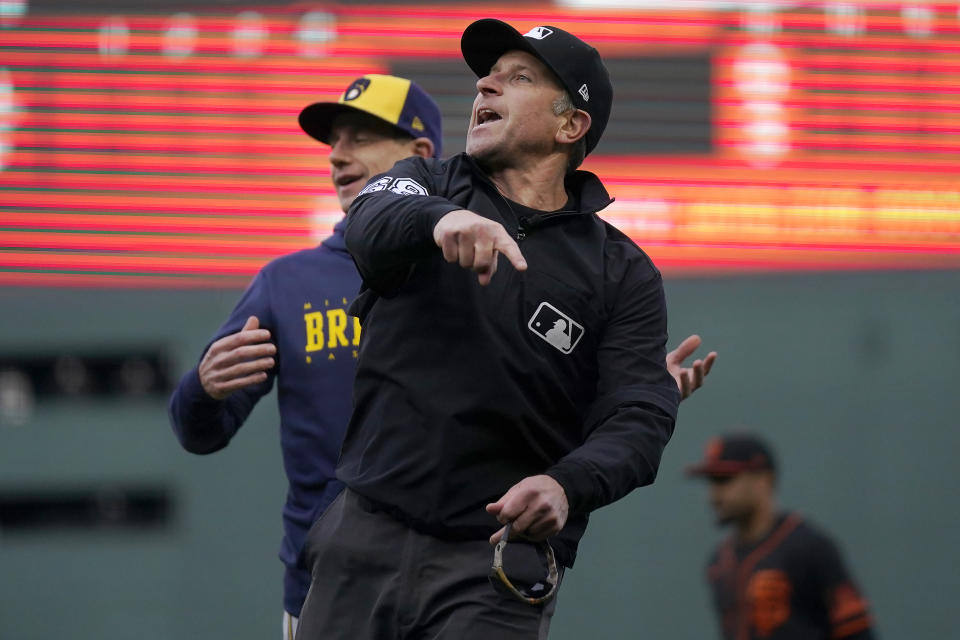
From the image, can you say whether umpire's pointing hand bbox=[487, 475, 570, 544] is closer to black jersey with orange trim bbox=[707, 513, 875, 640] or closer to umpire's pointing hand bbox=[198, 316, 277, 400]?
umpire's pointing hand bbox=[198, 316, 277, 400]

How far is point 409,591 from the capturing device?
2580 mm

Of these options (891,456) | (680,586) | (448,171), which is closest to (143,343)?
(680,586)

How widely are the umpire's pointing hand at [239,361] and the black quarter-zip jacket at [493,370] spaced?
22.1 inches

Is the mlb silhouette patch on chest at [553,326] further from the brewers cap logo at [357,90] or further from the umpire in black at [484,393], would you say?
the brewers cap logo at [357,90]

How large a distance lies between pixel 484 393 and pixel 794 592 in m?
3.08

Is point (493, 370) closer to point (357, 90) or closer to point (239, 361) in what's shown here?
point (239, 361)

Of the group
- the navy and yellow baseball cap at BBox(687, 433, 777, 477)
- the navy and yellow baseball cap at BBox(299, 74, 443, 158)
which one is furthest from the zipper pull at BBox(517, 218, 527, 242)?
the navy and yellow baseball cap at BBox(687, 433, 777, 477)

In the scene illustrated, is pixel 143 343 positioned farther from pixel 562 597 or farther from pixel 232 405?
pixel 232 405

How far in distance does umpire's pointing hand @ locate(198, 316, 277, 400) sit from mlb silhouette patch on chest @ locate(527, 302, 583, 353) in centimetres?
85

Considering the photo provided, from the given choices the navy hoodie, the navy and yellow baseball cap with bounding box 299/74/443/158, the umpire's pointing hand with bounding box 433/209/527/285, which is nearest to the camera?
the umpire's pointing hand with bounding box 433/209/527/285

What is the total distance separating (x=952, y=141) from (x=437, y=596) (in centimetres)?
700

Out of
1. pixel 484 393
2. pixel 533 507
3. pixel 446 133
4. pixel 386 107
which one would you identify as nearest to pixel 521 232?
pixel 484 393

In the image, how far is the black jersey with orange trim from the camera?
5176 millimetres

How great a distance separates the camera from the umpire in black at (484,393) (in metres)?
2.55
